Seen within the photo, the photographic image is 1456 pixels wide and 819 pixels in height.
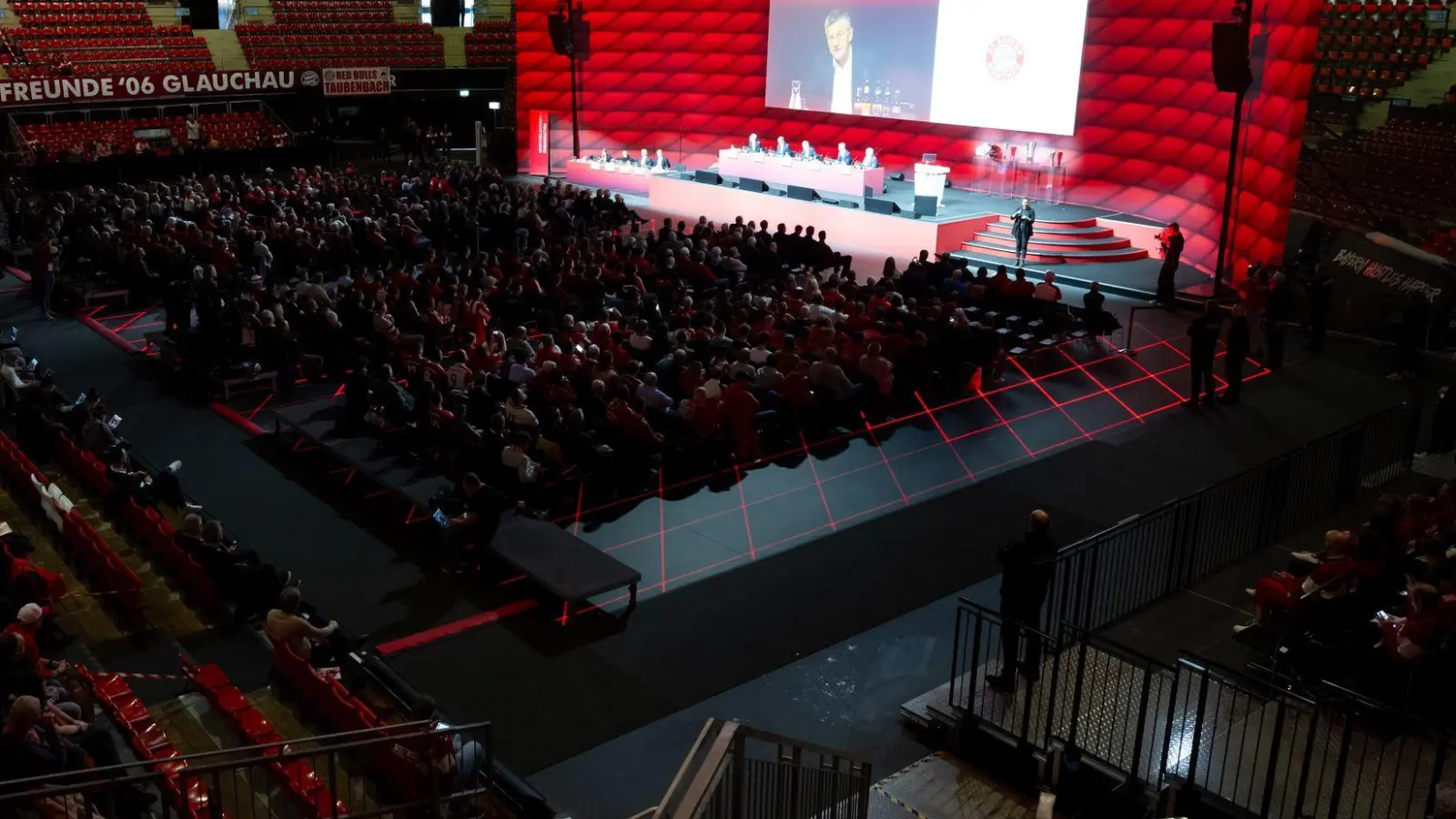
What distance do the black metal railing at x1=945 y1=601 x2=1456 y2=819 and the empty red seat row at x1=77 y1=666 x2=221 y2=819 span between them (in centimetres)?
408

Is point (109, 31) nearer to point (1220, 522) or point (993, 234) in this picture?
point (993, 234)

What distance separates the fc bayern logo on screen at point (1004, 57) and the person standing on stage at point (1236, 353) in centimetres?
1129

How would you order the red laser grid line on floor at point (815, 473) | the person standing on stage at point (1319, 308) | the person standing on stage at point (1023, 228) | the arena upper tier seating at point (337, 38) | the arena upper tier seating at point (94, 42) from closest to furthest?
the red laser grid line on floor at point (815, 473)
the person standing on stage at point (1319, 308)
the person standing on stage at point (1023, 228)
the arena upper tier seating at point (94, 42)
the arena upper tier seating at point (337, 38)

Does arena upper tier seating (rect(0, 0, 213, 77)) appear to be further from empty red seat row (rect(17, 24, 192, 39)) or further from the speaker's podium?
the speaker's podium

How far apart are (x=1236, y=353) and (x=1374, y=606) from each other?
622 centimetres

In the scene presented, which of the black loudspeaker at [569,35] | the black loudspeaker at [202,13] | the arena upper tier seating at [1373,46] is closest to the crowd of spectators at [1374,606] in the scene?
the arena upper tier seating at [1373,46]

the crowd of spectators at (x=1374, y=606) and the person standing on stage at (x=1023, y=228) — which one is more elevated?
the person standing on stage at (x=1023, y=228)

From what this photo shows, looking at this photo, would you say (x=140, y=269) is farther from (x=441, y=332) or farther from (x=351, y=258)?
(x=441, y=332)

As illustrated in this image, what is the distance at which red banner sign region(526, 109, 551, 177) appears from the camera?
29.1 m

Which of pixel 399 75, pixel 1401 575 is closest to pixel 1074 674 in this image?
pixel 1401 575

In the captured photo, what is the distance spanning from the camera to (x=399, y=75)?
3253 cm

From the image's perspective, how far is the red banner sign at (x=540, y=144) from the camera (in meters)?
29.1

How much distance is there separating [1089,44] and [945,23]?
10.1ft

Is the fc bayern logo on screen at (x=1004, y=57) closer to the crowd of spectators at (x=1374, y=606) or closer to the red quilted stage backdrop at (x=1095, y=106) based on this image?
the red quilted stage backdrop at (x=1095, y=106)
